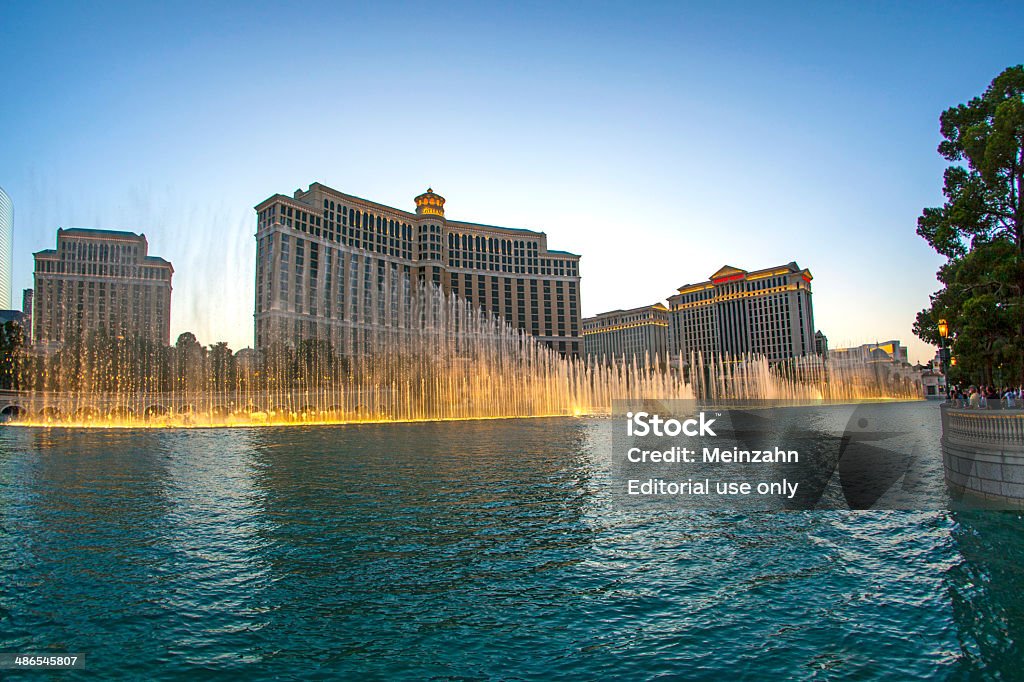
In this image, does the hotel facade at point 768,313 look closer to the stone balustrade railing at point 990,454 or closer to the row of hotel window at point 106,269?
the row of hotel window at point 106,269

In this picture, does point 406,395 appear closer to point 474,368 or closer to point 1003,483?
point 474,368

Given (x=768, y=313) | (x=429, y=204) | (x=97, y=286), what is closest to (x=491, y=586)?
(x=97, y=286)

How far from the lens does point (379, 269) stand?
14775 cm


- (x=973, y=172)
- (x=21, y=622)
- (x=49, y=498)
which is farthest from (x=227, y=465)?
(x=973, y=172)

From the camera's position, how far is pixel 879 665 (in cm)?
768

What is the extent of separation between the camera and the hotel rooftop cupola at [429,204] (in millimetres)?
160500

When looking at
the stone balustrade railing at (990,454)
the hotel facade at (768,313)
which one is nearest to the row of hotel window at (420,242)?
the hotel facade at (768,313)

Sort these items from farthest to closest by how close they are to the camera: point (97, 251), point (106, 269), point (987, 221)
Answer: point (106, 269)
point (97, 251)
point (987, 221)

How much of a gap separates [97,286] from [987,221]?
460ft

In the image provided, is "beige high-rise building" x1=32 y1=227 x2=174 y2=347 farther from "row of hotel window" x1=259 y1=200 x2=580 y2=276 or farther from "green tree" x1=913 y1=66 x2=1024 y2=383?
"green tree" x1=913 y1=66 x2=1024 y2=383

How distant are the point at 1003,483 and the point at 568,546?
1158 cm

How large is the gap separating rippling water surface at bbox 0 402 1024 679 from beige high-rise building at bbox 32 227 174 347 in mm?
92477

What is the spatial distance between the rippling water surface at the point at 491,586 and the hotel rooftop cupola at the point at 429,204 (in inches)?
5768

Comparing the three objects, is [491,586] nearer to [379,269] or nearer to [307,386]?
[307,386]
